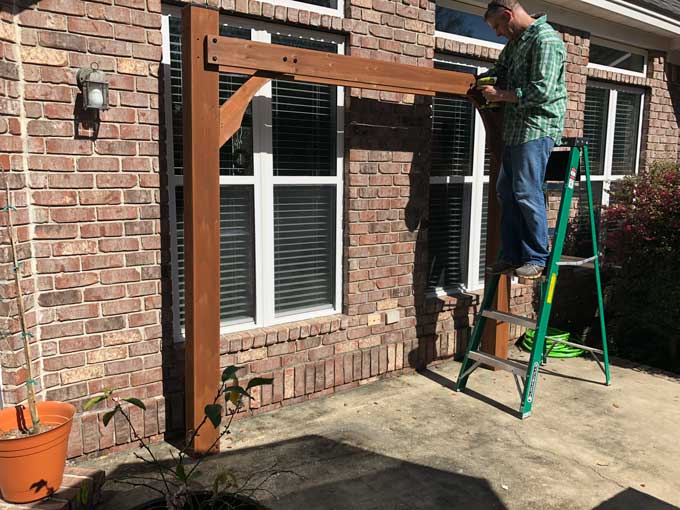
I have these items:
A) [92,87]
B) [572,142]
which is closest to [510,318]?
[572,142]

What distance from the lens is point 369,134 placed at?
172 inches

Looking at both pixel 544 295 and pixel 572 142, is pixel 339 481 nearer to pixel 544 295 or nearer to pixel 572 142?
pixel 544 295

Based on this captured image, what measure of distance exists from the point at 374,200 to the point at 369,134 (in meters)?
0.51

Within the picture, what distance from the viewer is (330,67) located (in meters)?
3.60

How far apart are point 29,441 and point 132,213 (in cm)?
135

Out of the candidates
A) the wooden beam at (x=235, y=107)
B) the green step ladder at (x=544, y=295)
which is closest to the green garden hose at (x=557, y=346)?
the green step ladder at (x=544, y=295)

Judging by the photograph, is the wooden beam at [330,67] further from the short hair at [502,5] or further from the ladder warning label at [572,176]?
the ladder warning label at [572,176]

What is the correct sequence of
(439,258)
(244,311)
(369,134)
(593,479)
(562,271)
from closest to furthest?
(593,479) < (244,311) < (369,134) < (439,258) < (562,271)

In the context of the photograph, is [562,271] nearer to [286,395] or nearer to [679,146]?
[679,146]

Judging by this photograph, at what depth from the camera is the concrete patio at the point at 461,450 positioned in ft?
10.00

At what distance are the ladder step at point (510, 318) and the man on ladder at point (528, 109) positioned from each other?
34 centimetres

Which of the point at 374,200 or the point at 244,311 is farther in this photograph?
the point at 374,200

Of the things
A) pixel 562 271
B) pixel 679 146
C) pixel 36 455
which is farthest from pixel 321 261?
pixel 679 146

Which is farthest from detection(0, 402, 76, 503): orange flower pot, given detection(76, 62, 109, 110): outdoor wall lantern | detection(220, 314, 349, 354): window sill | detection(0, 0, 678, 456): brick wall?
detection(76, 62, 109, 110): outdoor wall lantern
